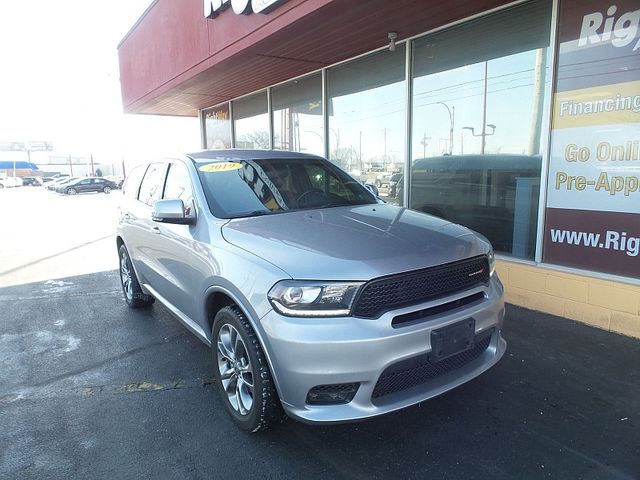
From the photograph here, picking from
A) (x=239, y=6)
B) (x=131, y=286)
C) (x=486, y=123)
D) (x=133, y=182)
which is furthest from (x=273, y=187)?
(x=239, y=6)

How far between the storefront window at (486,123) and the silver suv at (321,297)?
2421 mm

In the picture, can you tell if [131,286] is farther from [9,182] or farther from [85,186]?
[9,182]

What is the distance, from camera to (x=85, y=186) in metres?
41.8

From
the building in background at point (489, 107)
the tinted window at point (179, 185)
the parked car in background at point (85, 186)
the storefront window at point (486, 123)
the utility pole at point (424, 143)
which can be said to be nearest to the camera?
the tinted window at point (179, 185)

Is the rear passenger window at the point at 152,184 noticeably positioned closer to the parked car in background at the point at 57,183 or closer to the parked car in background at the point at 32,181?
the parked car in background at the point at 57,183

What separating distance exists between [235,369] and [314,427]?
2.09 feet

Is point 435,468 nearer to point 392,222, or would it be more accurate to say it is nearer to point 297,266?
point 297,266

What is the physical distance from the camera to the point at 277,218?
324 cm

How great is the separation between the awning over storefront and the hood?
2.79 m

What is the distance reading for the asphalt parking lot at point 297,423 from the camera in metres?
2.56

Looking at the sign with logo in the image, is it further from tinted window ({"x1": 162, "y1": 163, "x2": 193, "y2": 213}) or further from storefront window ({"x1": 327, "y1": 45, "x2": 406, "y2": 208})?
tinted window ({"x1": 162, "y1": 163, "x2": 193, "y2": 213})

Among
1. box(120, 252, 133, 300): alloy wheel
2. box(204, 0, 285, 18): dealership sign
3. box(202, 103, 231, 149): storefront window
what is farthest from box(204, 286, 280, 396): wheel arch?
box(202, 103, 231, 149): storefront window

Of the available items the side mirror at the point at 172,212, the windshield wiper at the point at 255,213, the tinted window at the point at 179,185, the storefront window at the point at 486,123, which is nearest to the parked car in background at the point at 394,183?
the storefront window at the point at 486,123

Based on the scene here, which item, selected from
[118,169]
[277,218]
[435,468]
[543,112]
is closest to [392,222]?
[277,218]
